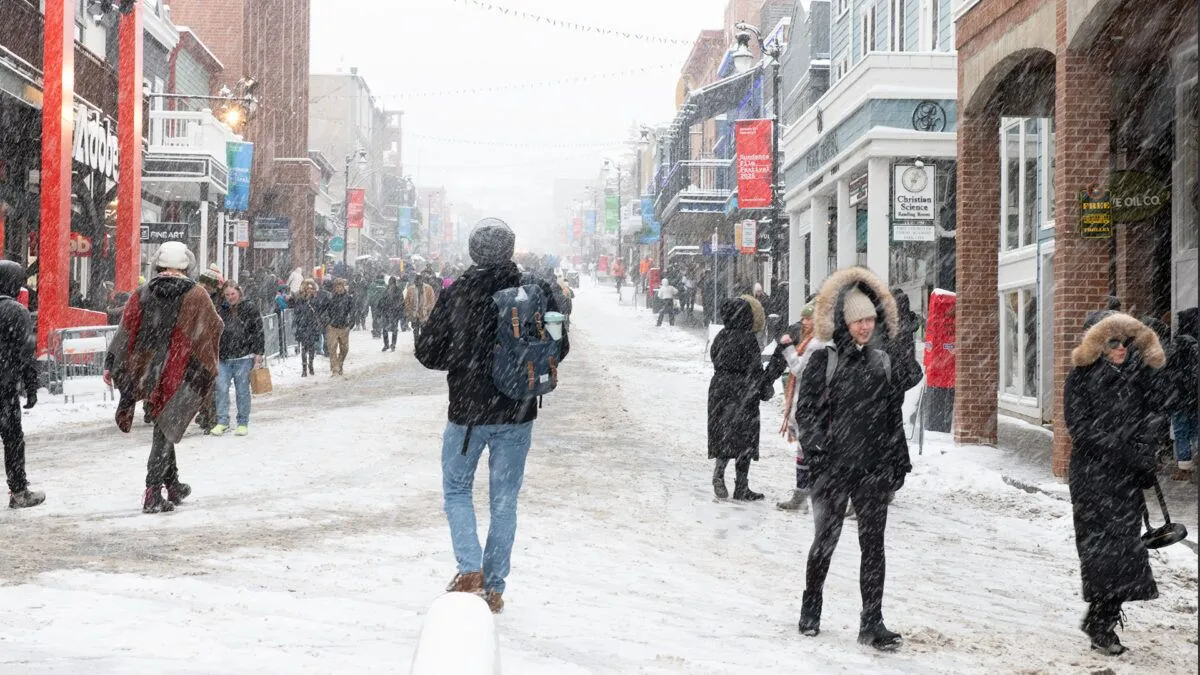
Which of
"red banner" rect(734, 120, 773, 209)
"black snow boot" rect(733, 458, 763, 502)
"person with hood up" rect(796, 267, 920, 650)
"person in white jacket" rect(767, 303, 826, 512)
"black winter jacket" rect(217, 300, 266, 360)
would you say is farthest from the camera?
"red banner" rect(734, 120, 773, 209)

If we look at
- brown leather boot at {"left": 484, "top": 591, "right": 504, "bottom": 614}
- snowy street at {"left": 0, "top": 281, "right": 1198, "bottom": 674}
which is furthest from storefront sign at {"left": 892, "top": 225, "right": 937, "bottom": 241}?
brown leather boot at {"left": 484, "top": 591, "right": 504, "bottom": 614}

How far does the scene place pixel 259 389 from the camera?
560 inches

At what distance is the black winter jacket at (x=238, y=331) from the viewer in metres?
13.9

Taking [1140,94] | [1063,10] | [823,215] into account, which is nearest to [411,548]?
[1063,10]

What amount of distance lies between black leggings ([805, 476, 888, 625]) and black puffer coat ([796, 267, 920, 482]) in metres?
0.05

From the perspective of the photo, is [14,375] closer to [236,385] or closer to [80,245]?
[236,385]

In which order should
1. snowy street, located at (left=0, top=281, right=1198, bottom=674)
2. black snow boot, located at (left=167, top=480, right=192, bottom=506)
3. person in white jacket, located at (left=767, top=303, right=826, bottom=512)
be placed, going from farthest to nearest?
1. person in white jacket, located at (left=767, top=303, right=826, bottom=512)
2. black snow boot, located at (left=167, top=480, right=192, bottom=506)
3. snowy street, located at (left=0, top=281, right=1198, bottom=674)

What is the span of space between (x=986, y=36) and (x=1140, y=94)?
73.7 inches

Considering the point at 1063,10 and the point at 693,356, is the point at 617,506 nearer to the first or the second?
the point at 1063,10

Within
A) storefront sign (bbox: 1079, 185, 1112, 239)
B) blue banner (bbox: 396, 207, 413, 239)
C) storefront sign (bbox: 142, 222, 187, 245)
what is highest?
blue banner (bbox: 396, 207, 413, 239)

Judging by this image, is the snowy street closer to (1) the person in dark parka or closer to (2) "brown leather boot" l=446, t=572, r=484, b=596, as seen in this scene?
(2) "brown leather boot" l=446, t=572, r=484, b=596

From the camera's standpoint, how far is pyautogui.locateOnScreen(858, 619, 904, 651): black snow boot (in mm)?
5996

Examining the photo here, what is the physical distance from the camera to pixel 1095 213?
11906 mm

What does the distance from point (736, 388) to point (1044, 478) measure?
10.9ft
